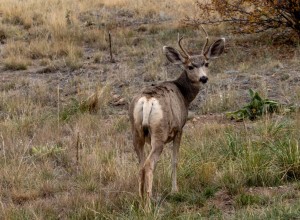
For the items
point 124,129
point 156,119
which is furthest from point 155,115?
point 124,129

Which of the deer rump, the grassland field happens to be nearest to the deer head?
the deer rump

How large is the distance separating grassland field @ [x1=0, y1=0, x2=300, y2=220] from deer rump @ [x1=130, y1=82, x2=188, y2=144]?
652mm

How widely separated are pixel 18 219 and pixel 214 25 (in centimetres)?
1120

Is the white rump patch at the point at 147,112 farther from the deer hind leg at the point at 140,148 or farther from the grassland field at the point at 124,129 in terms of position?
the grassland field at the point at 124,129

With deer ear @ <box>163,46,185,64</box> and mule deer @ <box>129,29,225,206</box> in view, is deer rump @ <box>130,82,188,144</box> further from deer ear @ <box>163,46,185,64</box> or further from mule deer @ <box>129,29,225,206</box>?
deer ear @ <box>163,46,185,64</box>

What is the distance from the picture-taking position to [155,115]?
517 centimetres

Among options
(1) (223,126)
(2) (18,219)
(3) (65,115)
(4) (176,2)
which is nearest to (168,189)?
(2) (18,219)

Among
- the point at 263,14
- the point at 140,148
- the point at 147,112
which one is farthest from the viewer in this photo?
the point at 263,14

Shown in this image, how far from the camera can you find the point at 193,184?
6.11m

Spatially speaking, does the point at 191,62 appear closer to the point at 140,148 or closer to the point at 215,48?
the point at 215,48

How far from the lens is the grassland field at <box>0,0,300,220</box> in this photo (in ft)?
18.6

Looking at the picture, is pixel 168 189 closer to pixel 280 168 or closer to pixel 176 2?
pixel 280 168

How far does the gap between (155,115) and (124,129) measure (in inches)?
142

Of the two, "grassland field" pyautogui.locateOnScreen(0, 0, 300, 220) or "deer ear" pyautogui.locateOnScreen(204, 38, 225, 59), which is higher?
"deer ear" pyautogui.locateOnScreen(204, 38, 225, 59)
